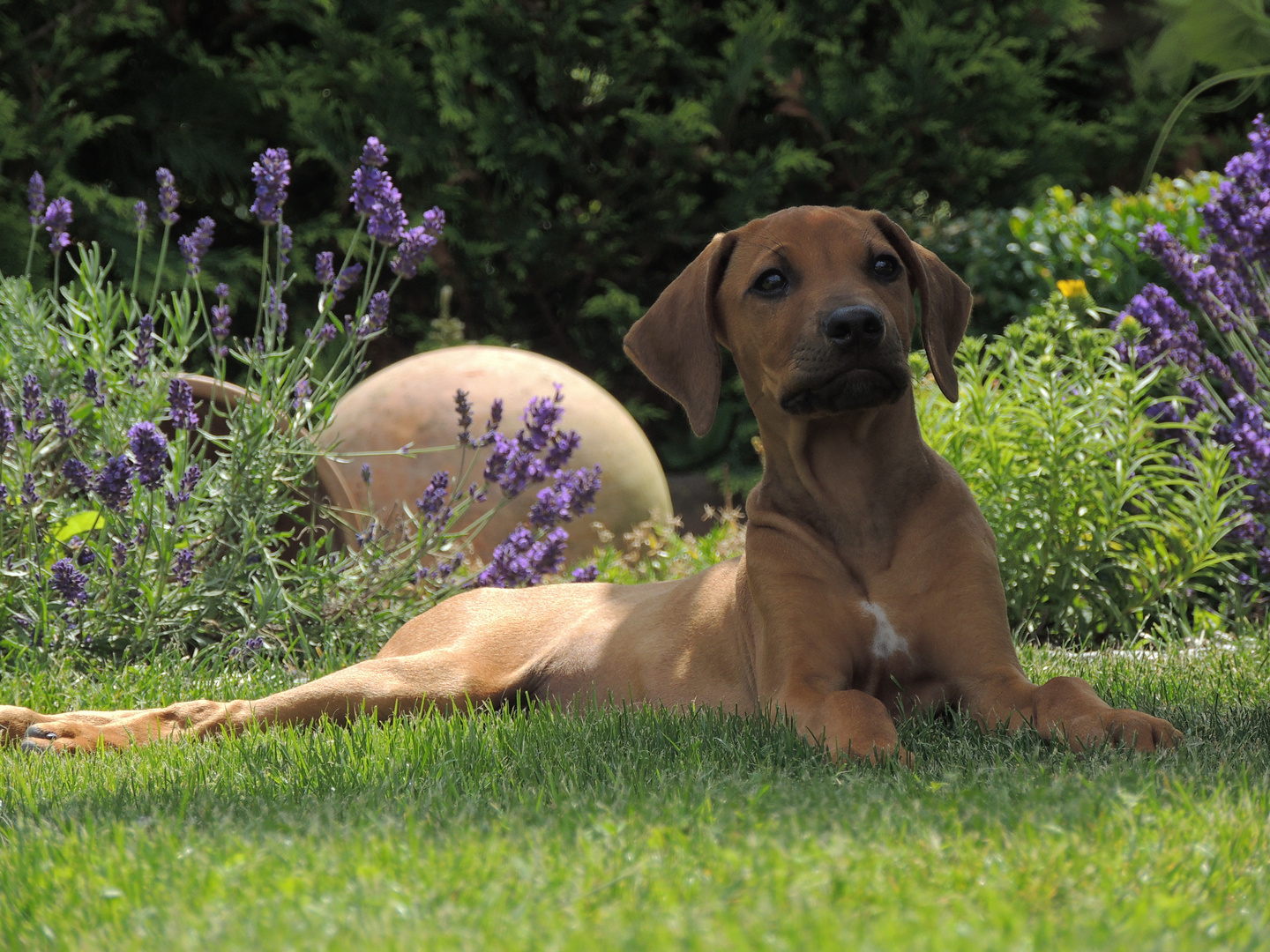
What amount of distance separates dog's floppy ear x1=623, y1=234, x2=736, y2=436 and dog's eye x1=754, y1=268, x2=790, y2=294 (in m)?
0.22

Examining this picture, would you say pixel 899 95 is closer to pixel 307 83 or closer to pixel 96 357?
pixel 307 83

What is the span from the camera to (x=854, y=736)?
2.71 m

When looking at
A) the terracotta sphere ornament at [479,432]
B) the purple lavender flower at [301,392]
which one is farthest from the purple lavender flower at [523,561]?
the terracotta sphere ornament at [479,432]

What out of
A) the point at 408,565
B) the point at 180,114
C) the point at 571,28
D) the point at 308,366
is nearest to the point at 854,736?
the point at 408,565

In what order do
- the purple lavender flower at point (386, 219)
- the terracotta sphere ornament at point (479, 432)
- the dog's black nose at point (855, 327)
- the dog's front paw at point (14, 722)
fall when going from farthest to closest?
the terracotta sphere ornament at point (479, 432) → the purple lavender flower at point (386, 219) → the dog's front paw at point (14, 722) → the dog's black nose at point (855, 327)

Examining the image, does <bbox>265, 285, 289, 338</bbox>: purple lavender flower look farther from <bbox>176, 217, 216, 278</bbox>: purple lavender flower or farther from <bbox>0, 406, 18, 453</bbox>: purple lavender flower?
<bbox>0, 406, 18, 453</bbox>: purple lavender flower

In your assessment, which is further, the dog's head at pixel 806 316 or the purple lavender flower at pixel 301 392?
the purple lavender flower at pixel 301 392

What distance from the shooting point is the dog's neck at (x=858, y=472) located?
332cm

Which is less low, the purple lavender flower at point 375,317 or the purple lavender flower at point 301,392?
the purple lavender flower at point 375,317

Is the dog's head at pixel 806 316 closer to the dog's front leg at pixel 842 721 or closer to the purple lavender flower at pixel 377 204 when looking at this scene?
the dog's front leg at pixel 842 721

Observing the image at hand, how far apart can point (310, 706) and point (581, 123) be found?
6.57 meters

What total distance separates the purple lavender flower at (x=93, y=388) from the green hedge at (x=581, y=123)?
360cm

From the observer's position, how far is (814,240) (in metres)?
3.40

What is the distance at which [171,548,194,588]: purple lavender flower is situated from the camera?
14.9ft
